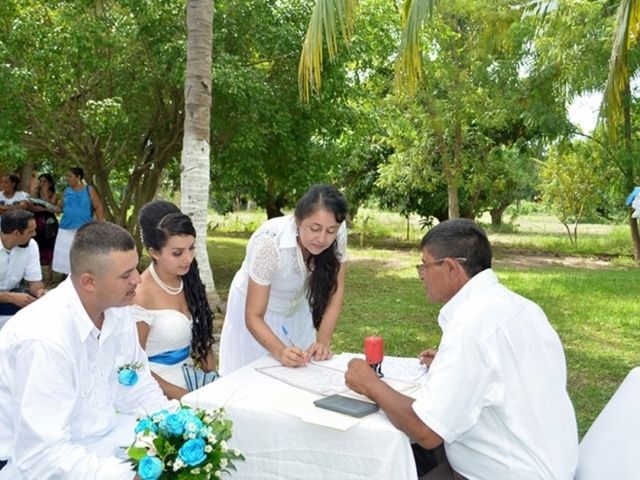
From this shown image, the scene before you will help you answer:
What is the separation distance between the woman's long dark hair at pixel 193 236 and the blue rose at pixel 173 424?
172cm

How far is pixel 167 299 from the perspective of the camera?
375 cm

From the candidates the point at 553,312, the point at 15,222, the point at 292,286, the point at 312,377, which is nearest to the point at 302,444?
the point at 312,377

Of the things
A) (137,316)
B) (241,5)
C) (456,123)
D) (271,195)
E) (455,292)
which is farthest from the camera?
(271,195)

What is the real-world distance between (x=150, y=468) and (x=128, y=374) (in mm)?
960

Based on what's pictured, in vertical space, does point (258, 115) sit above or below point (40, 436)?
above

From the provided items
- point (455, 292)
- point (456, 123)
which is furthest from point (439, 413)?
point (456, 123)

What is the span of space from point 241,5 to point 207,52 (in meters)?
2.50

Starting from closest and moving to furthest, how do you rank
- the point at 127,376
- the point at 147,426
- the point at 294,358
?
the point at 147,426
the point at 127,376
the point at 294,358

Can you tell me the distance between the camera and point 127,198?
1303 cm

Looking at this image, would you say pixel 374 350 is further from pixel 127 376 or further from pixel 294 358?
pixel 127 376

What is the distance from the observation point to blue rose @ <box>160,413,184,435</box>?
2.03 meters

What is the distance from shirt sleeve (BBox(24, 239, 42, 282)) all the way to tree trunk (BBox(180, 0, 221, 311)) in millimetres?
2487

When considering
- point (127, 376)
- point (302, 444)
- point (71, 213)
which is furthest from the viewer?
point (71, 213)

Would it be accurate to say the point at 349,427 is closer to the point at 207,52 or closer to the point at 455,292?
the point at 455,292
